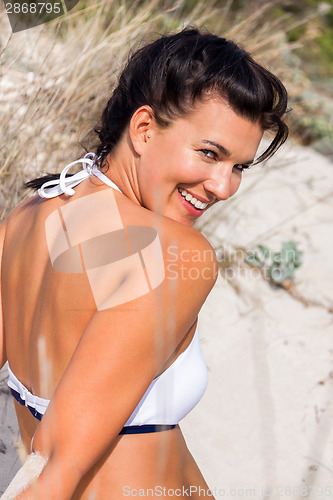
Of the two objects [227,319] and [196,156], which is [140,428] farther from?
[227,319]

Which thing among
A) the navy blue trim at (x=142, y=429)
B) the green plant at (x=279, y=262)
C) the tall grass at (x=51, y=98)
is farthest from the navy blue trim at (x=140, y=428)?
the green plant at (x=279, y=262)

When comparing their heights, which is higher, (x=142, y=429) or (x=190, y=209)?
(x=190, y=209)

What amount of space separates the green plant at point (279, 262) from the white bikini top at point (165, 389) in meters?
2.67

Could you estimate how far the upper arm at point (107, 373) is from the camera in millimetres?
952

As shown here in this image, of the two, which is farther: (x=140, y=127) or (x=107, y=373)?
(x=140, y=127)

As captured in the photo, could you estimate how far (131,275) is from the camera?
101 cm

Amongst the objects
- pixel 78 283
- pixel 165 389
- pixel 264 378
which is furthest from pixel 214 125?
pixel 264 378

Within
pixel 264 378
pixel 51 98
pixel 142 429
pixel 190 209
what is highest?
pixel 190 209

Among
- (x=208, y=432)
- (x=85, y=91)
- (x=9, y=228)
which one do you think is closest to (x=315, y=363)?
(x=208, y=432)

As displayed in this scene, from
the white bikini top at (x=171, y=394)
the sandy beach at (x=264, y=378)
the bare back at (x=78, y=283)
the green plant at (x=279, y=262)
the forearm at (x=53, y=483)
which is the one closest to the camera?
the forearm at (x=53, y=483)

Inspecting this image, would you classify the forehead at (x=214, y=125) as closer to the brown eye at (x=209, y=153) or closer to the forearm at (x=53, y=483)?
the brown eye at (x=209, y=153)

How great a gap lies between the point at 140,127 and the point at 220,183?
0.66 feet

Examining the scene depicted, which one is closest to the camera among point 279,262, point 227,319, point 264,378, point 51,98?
point 51,98

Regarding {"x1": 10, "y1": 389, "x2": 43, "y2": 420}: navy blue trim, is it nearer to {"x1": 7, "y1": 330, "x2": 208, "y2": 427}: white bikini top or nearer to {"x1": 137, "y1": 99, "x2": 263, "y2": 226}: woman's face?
{"x1": 7, "y1": 330, "x2": 208, "y2": 427}: white bikini top
